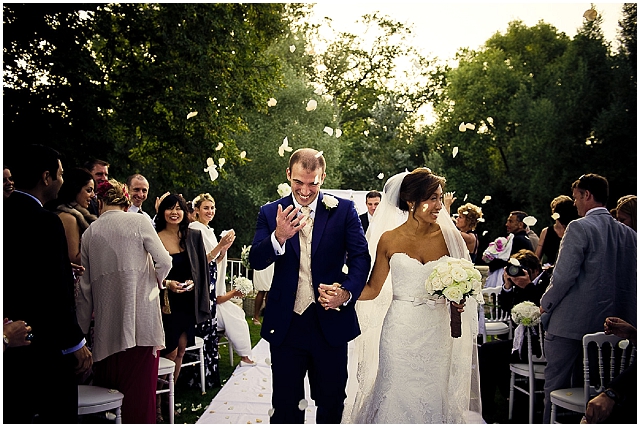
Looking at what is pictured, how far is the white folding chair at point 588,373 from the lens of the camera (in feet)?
13.1

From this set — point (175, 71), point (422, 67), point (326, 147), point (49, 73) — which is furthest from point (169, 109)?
point (422, 67)

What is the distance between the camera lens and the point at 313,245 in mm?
3521

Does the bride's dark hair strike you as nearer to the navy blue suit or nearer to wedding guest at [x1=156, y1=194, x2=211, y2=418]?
the navy blue suit

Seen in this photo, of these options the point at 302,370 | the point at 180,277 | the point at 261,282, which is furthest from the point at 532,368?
the point at 261,282

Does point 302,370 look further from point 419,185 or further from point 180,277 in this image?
point 180,277

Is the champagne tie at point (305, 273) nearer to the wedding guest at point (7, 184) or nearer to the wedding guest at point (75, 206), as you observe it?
the wedding guest at point (7, 184)

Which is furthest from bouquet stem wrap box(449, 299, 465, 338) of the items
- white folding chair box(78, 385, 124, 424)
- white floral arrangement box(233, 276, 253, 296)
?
white floral arrangement box(233, 276, 253, 296)

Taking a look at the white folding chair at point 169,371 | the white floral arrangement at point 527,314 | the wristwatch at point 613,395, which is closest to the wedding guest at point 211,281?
the white folding chair at point 169,371

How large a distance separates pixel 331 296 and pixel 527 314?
228cm

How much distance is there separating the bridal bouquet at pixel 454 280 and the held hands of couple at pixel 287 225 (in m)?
1.01

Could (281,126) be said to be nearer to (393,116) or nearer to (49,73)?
(393,116)

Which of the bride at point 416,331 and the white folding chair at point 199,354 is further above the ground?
the bride at point 416,331

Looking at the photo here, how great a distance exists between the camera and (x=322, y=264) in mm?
3514

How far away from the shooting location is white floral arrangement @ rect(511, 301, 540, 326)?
4.87 meters
